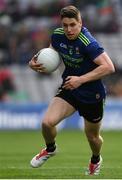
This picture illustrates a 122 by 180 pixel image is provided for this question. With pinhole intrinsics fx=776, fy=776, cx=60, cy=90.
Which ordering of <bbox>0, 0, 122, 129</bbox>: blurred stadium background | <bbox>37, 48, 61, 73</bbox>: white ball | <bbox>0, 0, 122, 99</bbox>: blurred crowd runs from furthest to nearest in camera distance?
<bbox>0, 0, 122, 99</bbox>: blurred crowd, <bbox>0, 0, 122, 129</bbox>: blurred stadium background, <bbox>37, 48, 61, 73</bbox>: white ball

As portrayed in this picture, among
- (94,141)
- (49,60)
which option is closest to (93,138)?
(94,141)

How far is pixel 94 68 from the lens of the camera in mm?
11227

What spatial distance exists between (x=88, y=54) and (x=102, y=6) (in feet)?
66.3

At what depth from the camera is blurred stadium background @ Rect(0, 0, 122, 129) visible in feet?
86.4

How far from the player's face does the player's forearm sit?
0.58 metres

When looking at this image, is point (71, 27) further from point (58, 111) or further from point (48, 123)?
point (48, 123)

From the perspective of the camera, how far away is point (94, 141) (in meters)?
11.6

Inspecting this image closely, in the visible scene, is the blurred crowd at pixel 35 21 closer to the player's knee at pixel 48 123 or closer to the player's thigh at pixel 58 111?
the player's thigh at pixel 58 111

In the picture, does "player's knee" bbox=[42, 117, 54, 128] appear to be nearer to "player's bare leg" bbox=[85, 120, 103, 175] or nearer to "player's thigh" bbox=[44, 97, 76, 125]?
"player's thigh" bbox=[44, 97, 76, 125]

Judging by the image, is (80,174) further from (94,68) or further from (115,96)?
(115,96)

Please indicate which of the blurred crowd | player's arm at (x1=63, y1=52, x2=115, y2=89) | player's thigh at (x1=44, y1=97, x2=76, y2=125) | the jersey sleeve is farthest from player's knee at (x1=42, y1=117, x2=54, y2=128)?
the blurred crowd

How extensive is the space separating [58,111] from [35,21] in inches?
770

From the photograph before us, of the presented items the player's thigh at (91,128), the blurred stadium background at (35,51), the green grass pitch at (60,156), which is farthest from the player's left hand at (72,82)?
the blurred stadium background at (35,51)

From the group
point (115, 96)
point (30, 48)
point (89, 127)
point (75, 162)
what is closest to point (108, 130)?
point (115, 96)
